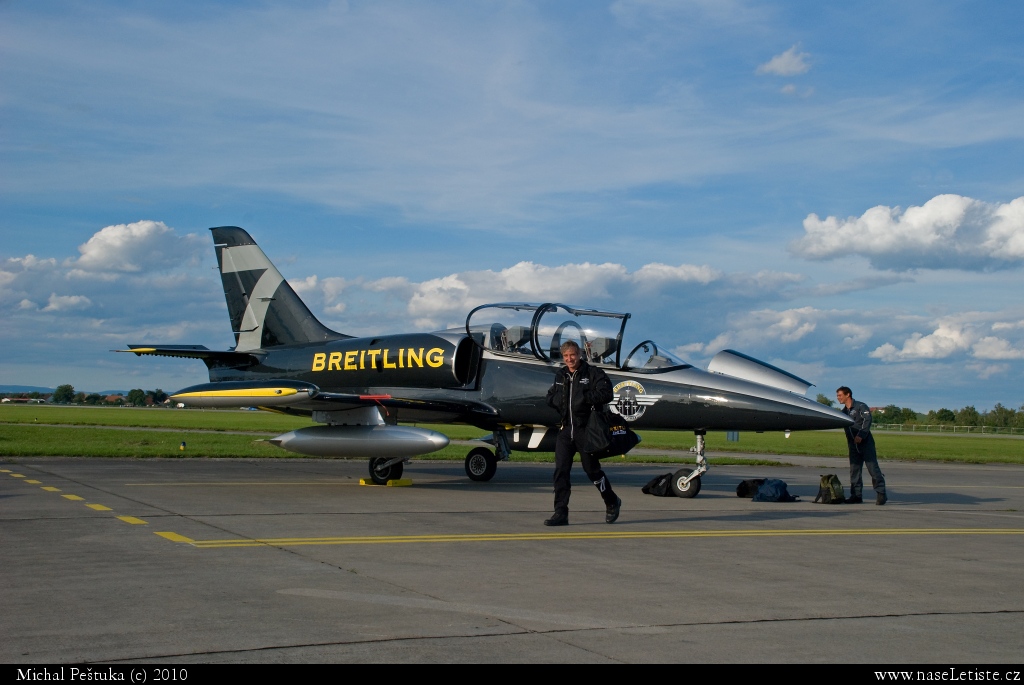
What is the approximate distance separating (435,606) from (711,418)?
29.5ft

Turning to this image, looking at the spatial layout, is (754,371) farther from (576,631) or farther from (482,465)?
(576,631)

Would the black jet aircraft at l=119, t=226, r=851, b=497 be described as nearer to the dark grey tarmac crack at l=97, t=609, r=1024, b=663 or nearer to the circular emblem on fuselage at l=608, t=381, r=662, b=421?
the circular emblem on fuselage at l=608, t=381, r=662, b=421

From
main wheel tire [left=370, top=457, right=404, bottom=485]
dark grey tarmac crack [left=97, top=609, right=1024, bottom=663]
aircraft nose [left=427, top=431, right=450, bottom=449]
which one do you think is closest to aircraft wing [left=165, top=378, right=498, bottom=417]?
main wheel tire [left=370, top=457, right=404, bottom=485]

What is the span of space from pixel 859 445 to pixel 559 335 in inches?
202

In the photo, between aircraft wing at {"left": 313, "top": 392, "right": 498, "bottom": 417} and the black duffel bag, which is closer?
the black duffel bag

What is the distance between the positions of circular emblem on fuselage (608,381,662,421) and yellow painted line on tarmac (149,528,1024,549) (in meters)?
4.22

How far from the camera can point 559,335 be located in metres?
15.9

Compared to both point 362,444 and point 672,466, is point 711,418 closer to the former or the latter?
point 362,444

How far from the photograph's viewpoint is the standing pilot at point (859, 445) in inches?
588

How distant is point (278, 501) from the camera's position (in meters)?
13.0

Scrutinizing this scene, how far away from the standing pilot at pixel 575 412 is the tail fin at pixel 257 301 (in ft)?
31.3

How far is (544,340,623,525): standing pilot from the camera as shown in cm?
1090

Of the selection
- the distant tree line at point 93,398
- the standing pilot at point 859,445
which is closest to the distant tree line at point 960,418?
the standing pilot at point 859,445

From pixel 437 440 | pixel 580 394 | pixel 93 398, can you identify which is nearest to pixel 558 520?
pixel 580 394
